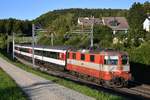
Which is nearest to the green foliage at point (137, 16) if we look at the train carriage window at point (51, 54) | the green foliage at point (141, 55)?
the train carriage window at point (51, 54)

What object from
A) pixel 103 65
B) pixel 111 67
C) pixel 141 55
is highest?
pixel 141 55

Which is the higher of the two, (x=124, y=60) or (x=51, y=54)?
(x=124, y=60)

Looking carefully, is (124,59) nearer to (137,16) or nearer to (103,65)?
(103,65)

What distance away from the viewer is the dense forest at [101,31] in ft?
150

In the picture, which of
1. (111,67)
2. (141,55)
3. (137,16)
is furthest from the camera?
(137,16)

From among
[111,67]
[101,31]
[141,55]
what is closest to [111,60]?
[111,67]

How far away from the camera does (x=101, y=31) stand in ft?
276

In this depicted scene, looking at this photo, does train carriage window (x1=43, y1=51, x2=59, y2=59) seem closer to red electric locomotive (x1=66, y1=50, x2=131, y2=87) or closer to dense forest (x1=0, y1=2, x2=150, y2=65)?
dense forest (x1=0, y1=2, x2=150, y2=65)

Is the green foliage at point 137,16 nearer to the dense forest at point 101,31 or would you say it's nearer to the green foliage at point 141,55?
the dense forest at point 101,31

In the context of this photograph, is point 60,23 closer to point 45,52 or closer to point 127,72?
point 45,52

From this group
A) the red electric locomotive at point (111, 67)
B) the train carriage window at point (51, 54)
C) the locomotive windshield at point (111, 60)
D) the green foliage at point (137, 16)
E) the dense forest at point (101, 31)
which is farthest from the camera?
the green foliage at point (137, 16)

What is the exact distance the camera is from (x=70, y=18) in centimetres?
11581

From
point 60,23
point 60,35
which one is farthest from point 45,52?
point 60,23

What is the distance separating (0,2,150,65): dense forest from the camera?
150 feet
